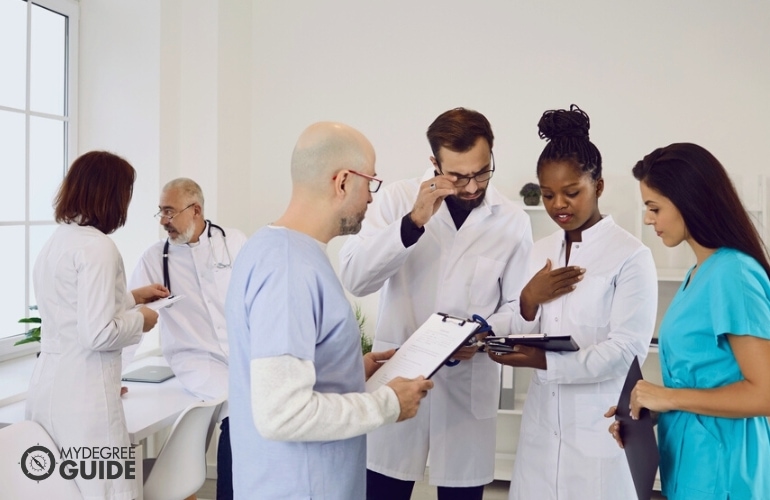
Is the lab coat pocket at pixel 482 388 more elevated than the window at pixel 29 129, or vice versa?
the window at pixel 29 129

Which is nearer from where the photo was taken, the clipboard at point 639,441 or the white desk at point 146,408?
the clipboard at point 639,441

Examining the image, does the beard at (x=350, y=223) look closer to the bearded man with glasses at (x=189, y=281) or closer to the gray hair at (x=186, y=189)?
the bearded man with glasses at (x=189, y=281)

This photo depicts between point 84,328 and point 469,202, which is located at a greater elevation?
point 469,202

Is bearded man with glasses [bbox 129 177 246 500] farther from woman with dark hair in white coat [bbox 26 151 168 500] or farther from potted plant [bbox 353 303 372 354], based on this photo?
potted plant [bbox 353 303 372 354]

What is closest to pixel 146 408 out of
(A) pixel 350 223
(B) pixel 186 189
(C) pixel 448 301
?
(B) pixel 186 189

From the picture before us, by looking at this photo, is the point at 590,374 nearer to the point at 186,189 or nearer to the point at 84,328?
the point at 84,328

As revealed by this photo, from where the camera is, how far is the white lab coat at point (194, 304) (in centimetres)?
297

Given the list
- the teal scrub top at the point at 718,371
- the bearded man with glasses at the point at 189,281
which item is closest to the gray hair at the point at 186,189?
the bearded man with glasses at the point at 189,281

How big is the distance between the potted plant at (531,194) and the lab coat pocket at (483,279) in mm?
1581

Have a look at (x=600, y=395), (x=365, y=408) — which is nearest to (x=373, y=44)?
(x=600, y=395)

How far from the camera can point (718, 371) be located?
1.52 meters

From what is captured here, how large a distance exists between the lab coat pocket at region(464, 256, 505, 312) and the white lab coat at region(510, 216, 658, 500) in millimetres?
224

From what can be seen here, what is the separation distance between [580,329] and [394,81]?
2.54 metres

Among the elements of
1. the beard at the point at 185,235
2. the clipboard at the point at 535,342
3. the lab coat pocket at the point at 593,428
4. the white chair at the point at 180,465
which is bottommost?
the white chair at the point at 180,465
